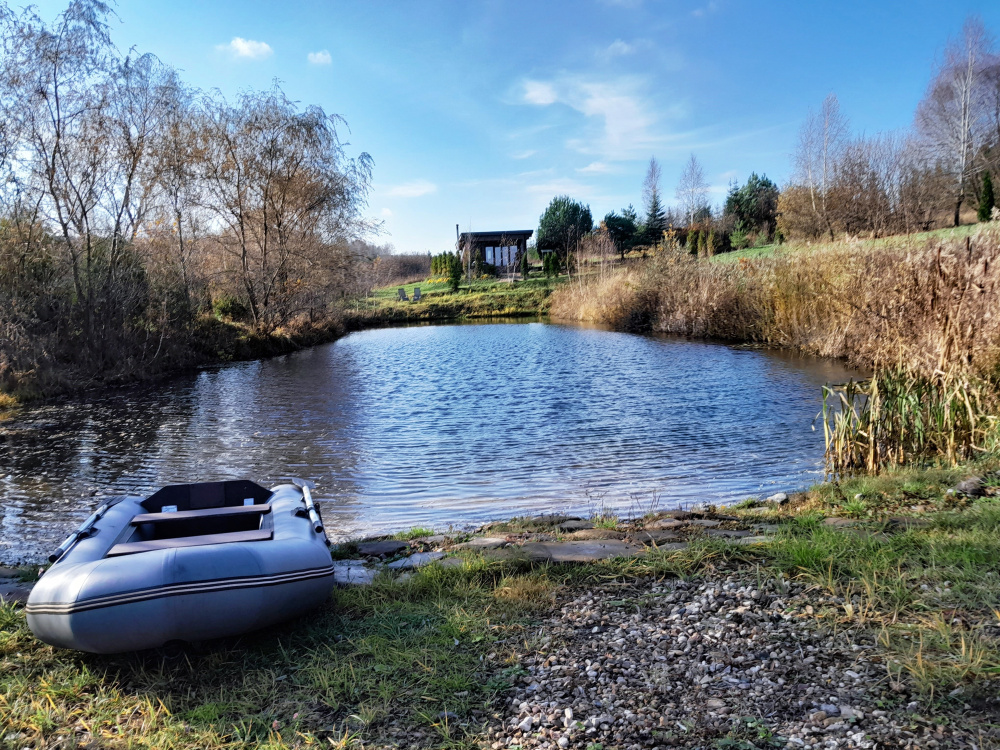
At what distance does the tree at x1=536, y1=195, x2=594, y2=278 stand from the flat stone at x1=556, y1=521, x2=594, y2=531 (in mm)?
42621

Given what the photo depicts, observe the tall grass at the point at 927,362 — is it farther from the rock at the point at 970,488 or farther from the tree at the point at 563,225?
the tree at the point at 563,225

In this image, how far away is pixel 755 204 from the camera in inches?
1614

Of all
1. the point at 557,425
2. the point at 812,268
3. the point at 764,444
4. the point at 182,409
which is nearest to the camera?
the point at 764,444

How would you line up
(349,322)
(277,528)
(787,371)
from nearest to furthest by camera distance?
(277,528) → (787,371) → (349,322)

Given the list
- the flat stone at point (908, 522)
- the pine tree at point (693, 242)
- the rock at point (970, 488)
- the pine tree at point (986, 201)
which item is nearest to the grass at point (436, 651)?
the flat stone at point (908, 522)

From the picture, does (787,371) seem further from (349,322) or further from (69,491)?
(349,322)

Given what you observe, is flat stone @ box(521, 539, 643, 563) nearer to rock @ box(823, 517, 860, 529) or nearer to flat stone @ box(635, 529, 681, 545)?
flat stone @ box(635, 529, 681, 545)

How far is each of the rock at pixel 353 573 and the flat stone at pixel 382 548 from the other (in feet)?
0.54

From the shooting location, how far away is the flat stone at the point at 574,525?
15.3 feet

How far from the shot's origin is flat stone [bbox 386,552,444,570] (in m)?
4.01

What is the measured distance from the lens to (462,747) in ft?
7.27

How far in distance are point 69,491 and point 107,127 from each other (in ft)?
36.4

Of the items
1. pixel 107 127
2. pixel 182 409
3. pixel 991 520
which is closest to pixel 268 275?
pixel 107 127

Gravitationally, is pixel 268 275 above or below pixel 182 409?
above
